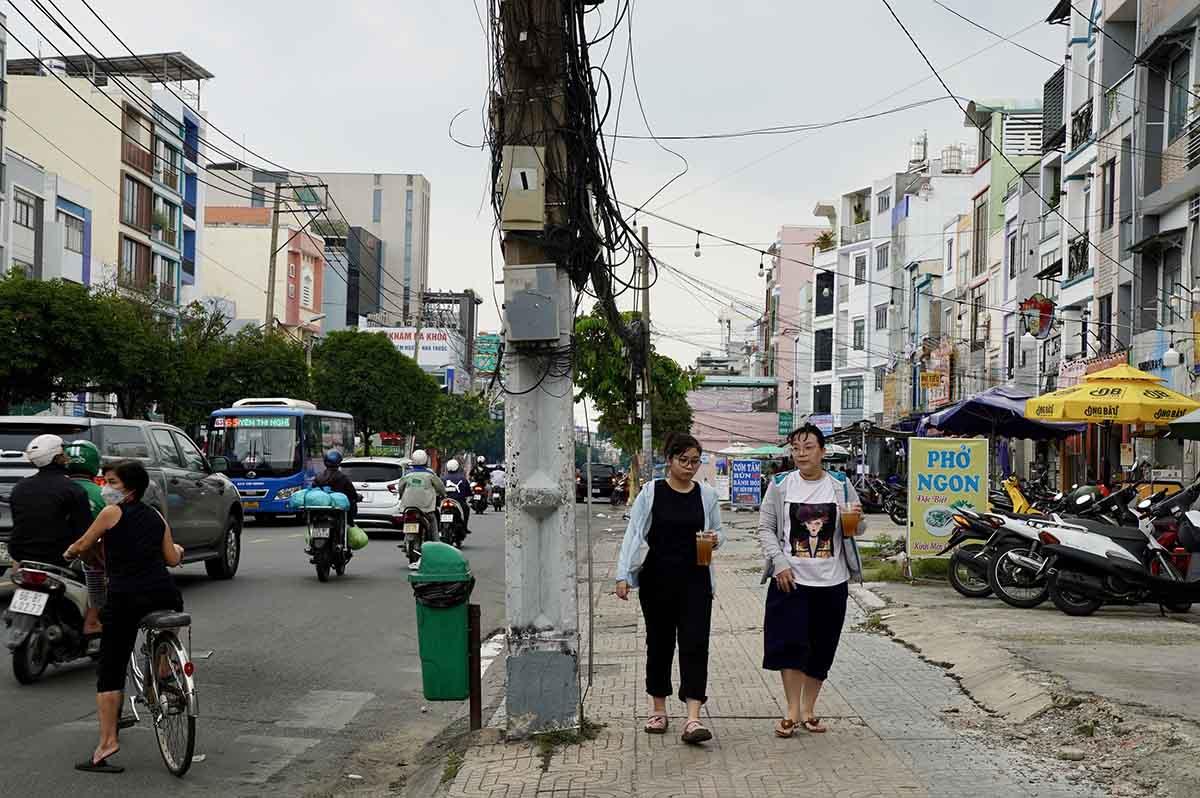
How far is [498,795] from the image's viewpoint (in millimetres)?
6629

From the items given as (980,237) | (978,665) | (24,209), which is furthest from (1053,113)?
(978,665)

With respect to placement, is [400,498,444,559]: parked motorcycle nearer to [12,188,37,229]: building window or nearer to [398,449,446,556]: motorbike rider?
[398,449,446,556]: motorbike rider

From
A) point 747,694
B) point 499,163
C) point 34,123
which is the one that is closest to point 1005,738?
point 747,694

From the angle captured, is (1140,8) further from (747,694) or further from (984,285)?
(747,694)

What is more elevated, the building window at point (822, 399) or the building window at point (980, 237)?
the building window at point (980, 237)

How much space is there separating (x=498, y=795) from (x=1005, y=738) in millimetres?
2990

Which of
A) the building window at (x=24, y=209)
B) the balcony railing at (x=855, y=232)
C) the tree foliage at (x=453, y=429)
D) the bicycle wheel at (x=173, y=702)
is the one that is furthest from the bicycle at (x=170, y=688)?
the tree foliage at (x=453, y=429)

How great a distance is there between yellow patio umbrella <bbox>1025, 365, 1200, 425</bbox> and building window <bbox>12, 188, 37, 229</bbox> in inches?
1502

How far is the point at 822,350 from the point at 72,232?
157 ft

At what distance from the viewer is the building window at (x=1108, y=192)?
34062mm

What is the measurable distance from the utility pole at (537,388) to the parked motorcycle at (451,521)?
15.7 metres

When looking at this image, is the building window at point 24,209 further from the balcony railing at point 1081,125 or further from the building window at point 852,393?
the building window at point 852,393

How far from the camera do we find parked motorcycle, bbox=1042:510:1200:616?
45.8 feet

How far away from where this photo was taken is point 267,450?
3525 centimetres
